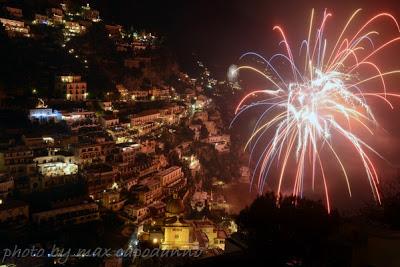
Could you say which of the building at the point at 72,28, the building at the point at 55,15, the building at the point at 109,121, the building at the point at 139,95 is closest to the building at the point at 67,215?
the building at the point at 109,121

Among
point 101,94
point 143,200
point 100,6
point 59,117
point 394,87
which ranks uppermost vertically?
point 100,6

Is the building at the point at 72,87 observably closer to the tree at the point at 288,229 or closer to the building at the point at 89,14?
the building at the point at 89,14

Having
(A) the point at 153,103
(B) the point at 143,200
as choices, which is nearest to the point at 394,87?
(A) the point at 153,103

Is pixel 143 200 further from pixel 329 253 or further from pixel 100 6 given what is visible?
pixel 100 6

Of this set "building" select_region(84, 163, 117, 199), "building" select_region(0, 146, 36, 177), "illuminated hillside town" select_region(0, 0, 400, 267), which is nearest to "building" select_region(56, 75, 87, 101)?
"illuminated hillside town" select_region(0, 0, 400, 267)

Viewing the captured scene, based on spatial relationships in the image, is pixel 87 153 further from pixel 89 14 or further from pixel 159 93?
pixel 89 14

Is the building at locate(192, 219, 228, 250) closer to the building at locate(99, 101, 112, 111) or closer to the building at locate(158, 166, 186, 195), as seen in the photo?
the building at locate(158, 166, 186, 195)
